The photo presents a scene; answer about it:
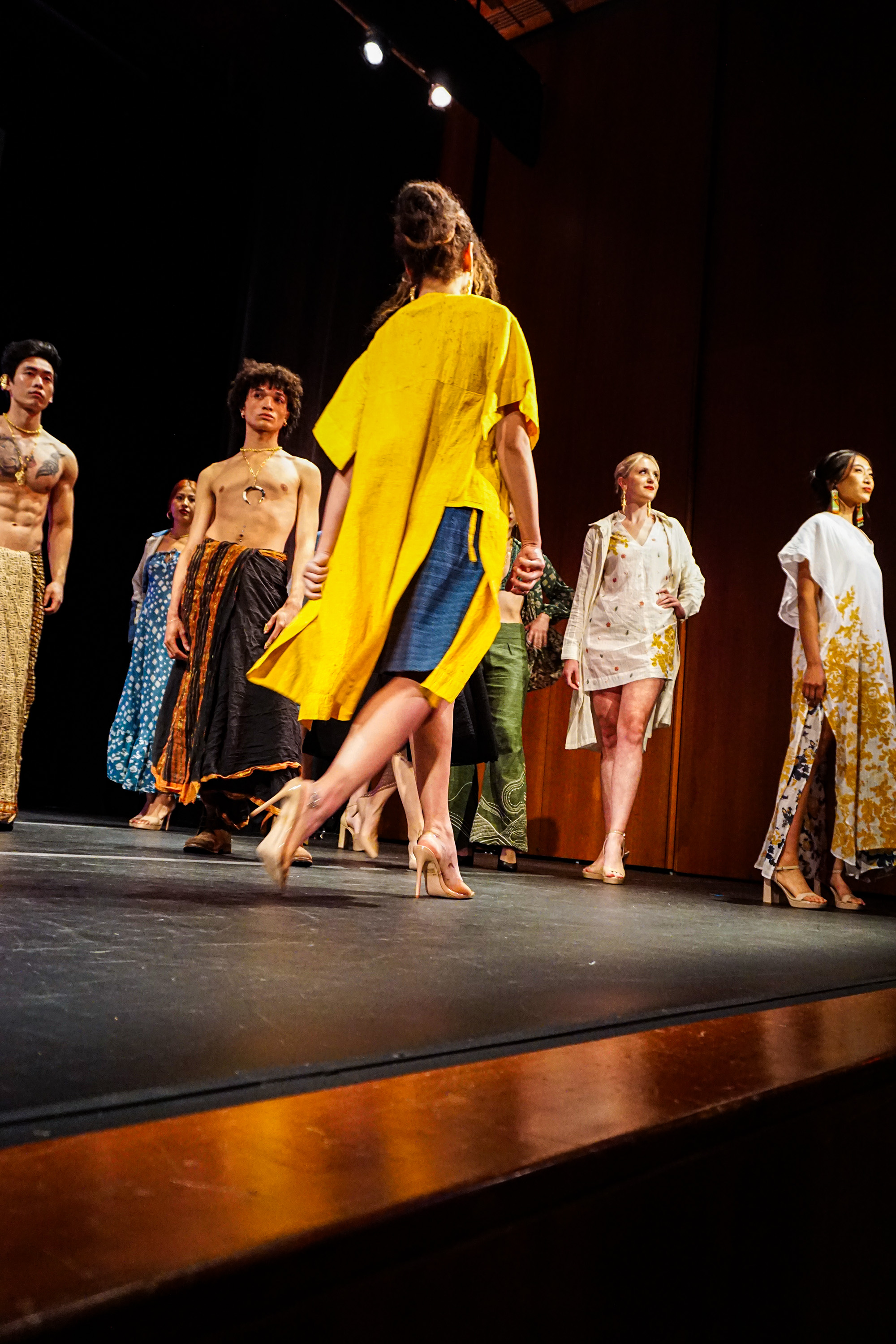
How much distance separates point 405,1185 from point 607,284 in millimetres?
6676

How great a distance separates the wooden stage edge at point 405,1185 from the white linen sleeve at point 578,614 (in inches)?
139

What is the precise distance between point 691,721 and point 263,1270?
5.58 metres

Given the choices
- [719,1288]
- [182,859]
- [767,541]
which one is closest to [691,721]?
[767,541]

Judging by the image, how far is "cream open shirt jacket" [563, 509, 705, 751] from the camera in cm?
443

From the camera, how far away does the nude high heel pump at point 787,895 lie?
3668mm

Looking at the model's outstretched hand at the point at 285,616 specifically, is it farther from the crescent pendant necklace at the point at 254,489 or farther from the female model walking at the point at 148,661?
the female model walking at the point at 148,661

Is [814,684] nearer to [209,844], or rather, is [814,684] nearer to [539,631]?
[539,631]

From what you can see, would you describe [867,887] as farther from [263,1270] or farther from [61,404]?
[61,404]

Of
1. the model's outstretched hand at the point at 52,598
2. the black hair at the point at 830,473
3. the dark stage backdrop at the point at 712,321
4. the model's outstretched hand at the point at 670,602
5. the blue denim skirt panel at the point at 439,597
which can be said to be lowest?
the blue denim skirt panel at the point at 439,597

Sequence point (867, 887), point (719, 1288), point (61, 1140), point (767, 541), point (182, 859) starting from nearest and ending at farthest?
point (61, 1140)
point (719, 1288)
point (182, 859)
point (867, 887)
point (767, 541)

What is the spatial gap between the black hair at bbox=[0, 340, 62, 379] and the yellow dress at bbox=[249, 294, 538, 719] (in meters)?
2.24

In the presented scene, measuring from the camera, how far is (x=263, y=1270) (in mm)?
424

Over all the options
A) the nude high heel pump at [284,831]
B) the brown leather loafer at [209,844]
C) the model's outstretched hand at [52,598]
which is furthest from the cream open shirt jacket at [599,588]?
the nude high heel pump at [284,831]

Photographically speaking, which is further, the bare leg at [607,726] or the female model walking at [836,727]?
the bare leg at [607,726]
